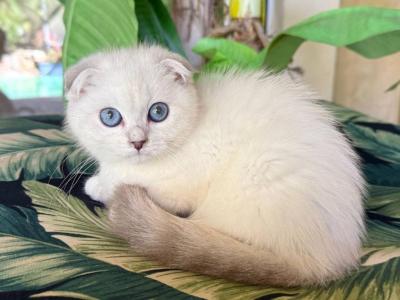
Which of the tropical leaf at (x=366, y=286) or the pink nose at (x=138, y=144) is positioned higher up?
the pink nose at (x=138, y=144)

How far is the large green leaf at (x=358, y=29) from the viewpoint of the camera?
3.62 ft

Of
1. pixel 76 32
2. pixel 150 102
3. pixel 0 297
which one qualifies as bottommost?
pixel 0 297

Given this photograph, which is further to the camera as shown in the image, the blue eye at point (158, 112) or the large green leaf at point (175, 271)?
the blue eye at point (158, 112)

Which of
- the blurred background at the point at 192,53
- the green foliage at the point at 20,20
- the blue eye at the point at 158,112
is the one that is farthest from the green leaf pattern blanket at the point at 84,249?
the green foliage at the point at 20,20

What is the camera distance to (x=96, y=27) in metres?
1.18

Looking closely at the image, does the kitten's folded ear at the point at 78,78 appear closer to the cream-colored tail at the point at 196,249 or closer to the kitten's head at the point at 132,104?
the kitten's head at the point at 132,104

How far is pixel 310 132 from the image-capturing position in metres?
0.85

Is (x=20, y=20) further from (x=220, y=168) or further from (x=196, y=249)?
(x=196, y=249)

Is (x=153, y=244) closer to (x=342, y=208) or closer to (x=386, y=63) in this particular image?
(x=342, y=208)

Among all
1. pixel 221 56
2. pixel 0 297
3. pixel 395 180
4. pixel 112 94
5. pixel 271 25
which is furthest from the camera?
pixel 271 25

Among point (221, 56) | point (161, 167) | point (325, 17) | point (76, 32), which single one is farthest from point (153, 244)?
point (221, 56)

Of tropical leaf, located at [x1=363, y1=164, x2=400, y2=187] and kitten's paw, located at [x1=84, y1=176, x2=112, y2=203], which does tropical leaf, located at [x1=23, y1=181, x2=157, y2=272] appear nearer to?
kitten's paw, located at [x1=84, y1=176, x2=112, y2=203]

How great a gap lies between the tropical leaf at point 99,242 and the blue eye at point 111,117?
0.62 ft

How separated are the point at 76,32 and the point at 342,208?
785 mm
